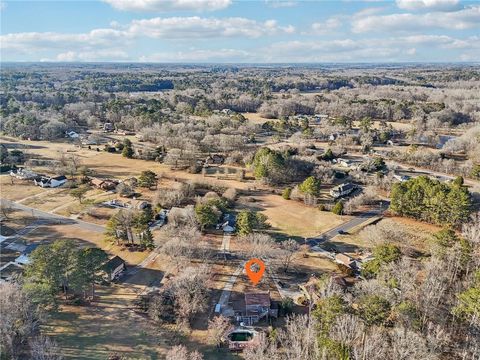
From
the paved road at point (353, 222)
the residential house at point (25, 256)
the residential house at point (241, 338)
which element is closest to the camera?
the residential house at point (241, 338)

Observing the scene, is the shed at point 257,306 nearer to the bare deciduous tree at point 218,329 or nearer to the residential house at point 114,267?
the bare deciduous tree at point 218,329

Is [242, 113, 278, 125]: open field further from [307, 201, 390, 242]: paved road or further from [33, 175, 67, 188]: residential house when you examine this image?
[307, 201, 390, 242]: paved road

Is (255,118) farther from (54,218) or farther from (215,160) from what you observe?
(54,218)

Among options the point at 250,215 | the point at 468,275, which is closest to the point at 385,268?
the point at 468,275

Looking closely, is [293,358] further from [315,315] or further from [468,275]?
[468,275]

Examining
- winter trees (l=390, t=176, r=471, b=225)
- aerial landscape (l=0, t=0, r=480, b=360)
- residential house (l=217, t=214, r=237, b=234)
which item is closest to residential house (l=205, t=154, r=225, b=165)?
aerial landscape (l=0, t=0, r=480, b=360)

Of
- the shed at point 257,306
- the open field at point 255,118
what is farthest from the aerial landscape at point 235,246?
the open field at point 255,118

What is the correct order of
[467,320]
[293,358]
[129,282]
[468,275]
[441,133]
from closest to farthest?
[293,358]
[467,320]
[468,275]
[129,282]
[441,133]
